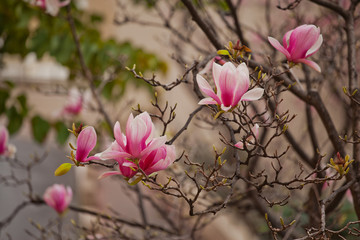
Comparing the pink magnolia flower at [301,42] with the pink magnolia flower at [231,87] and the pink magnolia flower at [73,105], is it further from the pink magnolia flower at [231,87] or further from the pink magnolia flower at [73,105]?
the pink magnolia flower at [73,105]

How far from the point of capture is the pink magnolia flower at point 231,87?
40 cm

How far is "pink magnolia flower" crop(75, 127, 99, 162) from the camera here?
0.41 meters

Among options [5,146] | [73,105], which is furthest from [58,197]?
[73,105]

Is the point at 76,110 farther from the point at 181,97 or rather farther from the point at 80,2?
the point at 80,2

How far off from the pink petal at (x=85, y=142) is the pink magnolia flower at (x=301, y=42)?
0.19m

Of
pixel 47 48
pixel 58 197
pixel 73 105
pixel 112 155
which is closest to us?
pixel 112 155

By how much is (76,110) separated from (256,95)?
871 mm

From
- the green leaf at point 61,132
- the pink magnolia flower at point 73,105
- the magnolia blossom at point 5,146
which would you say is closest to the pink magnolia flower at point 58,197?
the magnolia blossom at point 5,146

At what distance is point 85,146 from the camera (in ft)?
1.35

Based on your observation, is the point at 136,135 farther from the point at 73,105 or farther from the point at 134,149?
the point at 73,105

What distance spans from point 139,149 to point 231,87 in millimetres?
98

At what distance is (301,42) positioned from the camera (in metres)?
0.44

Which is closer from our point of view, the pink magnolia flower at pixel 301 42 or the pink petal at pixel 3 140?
the pink magnolia flower at pixel 301 42

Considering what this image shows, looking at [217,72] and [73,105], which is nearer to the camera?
[217,72]
